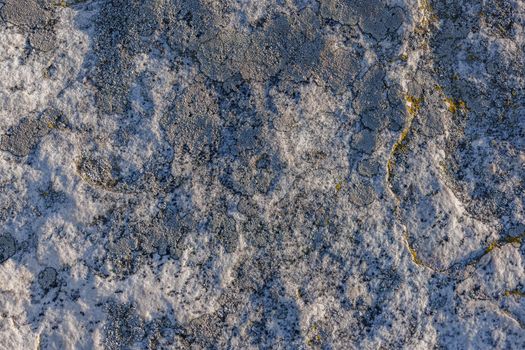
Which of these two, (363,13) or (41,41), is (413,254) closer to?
(363,13)

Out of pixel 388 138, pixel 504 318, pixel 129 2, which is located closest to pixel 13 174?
A: pixel 129 2

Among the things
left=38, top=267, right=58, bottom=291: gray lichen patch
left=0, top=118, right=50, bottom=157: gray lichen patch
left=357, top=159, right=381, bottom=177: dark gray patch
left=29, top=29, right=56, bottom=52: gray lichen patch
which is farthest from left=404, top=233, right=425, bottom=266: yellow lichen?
left=29, top=29, right=56, bottom=52: gray lichen patch

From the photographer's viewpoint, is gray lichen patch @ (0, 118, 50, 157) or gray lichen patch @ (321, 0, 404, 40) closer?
gray lichen patch @ (0, 118, 50, 157)

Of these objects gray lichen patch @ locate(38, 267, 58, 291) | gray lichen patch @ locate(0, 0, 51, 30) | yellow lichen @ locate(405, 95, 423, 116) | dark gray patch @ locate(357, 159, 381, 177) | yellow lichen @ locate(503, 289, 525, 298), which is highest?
yellow lichen @ locate(405, 95, 423, 116)

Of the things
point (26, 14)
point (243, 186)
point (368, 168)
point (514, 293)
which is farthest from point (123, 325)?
point (514, 293)

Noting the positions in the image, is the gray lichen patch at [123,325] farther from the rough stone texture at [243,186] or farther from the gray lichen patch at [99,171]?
the gray lichen patch at [99,171]

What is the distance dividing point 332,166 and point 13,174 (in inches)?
54.5

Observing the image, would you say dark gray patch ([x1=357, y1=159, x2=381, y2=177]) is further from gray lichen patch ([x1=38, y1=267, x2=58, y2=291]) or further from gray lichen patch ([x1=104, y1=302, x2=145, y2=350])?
gray lichen patch ([x1=38, y1=267, x2=58, y2=291])

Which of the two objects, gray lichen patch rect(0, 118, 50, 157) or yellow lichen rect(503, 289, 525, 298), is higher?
gray lichen patch rect(0, 118, 50, 157)

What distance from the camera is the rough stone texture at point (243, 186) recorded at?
2.32 metres

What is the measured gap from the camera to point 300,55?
7.89ft

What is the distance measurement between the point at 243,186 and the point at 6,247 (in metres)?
1.04

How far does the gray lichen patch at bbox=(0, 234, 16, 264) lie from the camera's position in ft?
7.53

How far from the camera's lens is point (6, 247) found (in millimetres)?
2295
